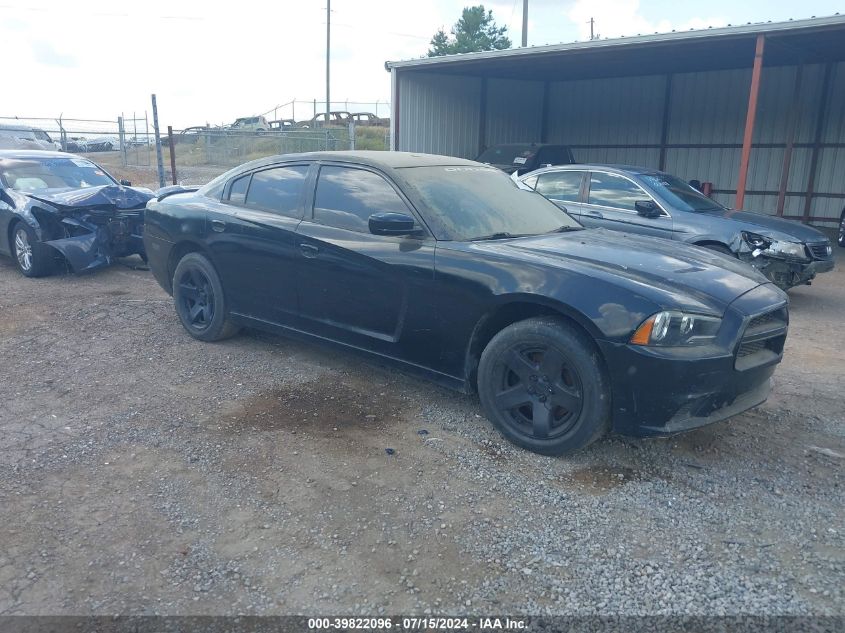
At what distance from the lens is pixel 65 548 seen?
3.06 metres

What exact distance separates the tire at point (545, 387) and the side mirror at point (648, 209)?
15.5 ft

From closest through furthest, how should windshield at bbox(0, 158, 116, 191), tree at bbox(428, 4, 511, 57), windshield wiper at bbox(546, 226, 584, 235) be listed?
windshield wiper at bbox(546, 226, 584, 235), windshield at bbox(0, 158, 116, 191), tree at bbox(428, 4, 511, 57)

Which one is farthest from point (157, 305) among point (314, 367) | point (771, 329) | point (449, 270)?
point (771, 329)

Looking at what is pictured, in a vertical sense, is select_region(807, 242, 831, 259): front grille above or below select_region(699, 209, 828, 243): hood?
below

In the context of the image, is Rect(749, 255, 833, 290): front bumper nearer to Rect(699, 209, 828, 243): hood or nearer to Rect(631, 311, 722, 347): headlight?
Rect(699, 209, 828, 243): hood

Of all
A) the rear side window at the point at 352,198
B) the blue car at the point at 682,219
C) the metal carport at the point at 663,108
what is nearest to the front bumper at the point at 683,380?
the rear side window at the point at 352,198

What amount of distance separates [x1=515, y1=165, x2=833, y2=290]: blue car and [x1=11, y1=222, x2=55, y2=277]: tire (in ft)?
18.9

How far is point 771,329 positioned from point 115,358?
4.70 metres

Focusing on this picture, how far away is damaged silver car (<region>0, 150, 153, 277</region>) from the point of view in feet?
27.5

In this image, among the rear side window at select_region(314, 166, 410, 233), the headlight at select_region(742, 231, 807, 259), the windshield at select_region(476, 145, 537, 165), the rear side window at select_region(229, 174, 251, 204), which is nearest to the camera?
the rear side window at select_region(314, 166, 410, 233)

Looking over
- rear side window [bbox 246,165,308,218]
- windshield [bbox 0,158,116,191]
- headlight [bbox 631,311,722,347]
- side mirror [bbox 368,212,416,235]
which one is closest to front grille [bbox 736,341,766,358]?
headlight [bbox 631,311,722,347]

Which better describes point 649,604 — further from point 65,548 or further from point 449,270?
point 65,548

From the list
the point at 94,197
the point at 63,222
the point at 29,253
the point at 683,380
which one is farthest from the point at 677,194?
the point at 29,253

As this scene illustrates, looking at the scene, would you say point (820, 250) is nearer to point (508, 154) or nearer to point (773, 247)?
point (773, 247)
